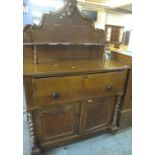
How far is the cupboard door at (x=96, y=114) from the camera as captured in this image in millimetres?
1314

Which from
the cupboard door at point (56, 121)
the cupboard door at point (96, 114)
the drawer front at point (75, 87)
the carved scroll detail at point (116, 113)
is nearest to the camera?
the drawer front at point (75, 87)

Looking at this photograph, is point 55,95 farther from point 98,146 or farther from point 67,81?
point 98,146

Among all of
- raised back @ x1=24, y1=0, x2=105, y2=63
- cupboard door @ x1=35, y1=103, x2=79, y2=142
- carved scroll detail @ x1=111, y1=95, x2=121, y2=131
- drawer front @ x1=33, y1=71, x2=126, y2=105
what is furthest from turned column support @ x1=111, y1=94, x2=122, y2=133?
raised back @ x1=24, y1=0, x2=105, y2=63

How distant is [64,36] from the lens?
1.31m

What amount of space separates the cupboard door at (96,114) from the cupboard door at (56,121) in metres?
0.08

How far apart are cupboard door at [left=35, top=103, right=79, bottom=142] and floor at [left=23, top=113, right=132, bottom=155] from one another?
16 centimetres

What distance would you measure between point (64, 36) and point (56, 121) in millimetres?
811

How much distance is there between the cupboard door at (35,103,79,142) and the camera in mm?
1175

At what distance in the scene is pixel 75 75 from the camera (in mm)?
1093

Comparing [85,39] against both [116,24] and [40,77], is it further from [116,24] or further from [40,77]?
[116,24]

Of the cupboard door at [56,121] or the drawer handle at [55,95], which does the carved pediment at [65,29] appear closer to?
the drawer handle at [55,95]

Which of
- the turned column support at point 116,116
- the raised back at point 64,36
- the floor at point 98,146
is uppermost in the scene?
the raised back at point 64,36

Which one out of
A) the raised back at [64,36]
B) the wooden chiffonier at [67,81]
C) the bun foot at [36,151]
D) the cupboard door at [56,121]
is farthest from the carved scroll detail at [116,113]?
the bun foot at [36,151]
